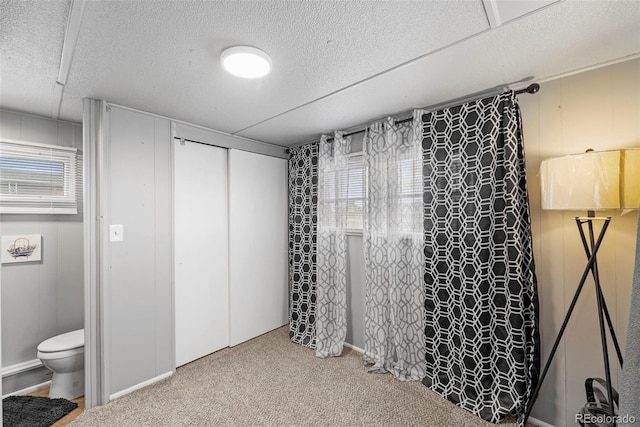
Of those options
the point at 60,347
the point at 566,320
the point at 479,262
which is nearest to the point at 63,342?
the point at 60,347

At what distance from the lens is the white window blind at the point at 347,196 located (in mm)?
2830

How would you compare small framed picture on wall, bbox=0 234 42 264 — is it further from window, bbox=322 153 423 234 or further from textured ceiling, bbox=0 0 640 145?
window, bbox=322 153 423 234

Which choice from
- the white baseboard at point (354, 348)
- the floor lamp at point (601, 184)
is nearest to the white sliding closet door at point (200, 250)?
the white baseboard at point (354, 348)

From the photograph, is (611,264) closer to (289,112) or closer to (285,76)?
(285,76)

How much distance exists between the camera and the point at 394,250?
246 cm

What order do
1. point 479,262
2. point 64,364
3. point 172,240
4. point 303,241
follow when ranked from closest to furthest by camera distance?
point 479,262 < point 64,364 < point 172,240 < point 303,241

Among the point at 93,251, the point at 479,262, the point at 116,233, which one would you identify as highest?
the point at 116,233

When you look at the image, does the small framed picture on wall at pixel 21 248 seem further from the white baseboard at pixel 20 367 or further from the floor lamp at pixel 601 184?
the floor lamp at pixel 601 184

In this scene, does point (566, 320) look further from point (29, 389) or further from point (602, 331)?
point (29, 389)

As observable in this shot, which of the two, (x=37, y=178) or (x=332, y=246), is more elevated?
(x=37, y=178)

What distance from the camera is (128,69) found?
5.48ft

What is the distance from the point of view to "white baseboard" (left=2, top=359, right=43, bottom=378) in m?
2.18

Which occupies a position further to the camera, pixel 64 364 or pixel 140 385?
pixel 140 385

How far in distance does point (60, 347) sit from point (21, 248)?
0.91m
